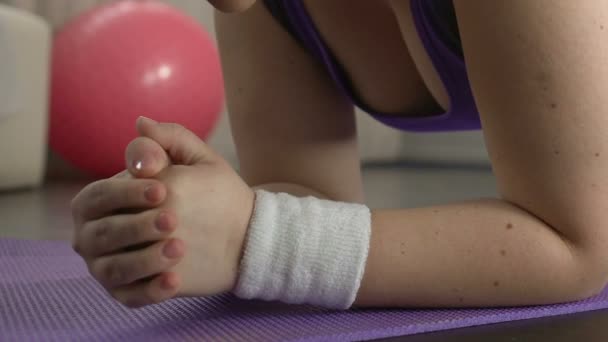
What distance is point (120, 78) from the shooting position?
1.86 metres

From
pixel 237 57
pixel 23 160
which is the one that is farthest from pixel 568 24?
pixel 23 160

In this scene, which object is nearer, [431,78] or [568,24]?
[568,24]

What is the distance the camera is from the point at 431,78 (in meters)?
0.70

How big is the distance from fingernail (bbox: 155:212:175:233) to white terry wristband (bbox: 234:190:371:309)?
0.07 metres

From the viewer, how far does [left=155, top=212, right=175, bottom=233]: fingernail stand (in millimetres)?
437

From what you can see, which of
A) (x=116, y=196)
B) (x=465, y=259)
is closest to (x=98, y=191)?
(x=116, y=196)

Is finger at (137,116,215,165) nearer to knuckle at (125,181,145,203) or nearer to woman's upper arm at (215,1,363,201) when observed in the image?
knuckle at (125,181,145,203)

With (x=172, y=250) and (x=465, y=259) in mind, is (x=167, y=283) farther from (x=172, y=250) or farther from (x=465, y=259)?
(x=465, y=259)

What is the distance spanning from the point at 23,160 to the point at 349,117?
4.05 feet

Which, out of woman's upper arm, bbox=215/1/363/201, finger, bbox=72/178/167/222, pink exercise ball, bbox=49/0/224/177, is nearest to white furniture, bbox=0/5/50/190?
pink exercise ball, bbox=49/0/224/177

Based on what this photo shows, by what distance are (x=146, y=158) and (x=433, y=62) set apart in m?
0.29

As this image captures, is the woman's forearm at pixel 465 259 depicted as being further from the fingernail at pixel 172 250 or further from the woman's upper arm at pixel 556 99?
the fingernail at pixel 172 250

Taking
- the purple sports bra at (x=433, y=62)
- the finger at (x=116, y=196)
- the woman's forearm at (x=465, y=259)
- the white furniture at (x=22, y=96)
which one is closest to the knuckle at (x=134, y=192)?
the finger at (x=116, y=196)

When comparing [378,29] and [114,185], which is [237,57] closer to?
[378,29]
